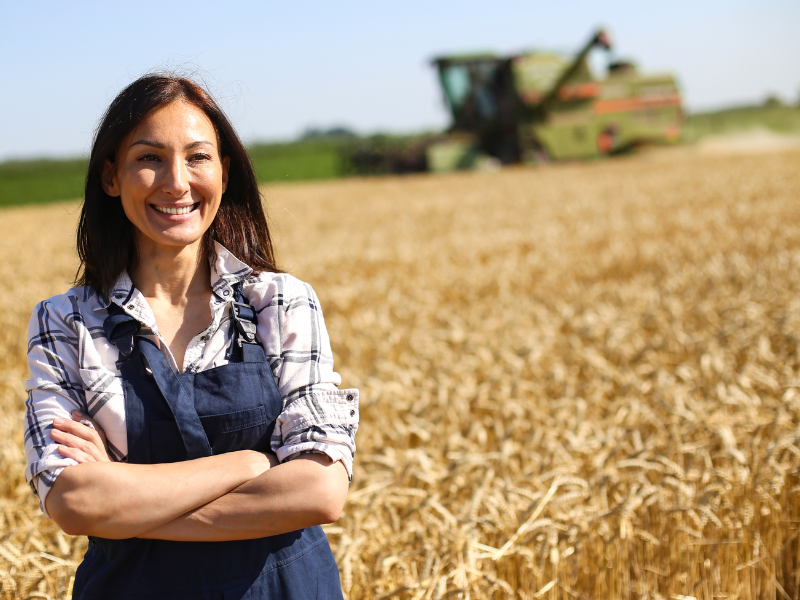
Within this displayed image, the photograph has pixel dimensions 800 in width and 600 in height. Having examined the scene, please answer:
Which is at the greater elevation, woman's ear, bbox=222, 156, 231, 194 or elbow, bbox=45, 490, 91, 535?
woman's ear, bbox=222, 156, 231, 194

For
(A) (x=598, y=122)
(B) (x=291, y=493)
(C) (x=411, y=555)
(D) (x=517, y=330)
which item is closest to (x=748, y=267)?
(D) (x=517, y=330)

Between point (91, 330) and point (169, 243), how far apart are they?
24 cm

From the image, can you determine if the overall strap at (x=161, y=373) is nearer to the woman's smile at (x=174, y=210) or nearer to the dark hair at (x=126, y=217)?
the dark hair at (x=126, y=217)

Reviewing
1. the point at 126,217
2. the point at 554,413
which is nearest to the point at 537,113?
the point at 554,413

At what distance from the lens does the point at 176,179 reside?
1504 mm

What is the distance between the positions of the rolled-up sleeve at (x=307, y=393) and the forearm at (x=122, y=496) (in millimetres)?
195

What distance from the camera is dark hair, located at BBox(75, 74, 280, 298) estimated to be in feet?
4.94

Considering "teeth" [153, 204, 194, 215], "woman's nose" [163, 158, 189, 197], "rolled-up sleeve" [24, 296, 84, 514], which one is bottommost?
"rolled-up sleeve" [24, 296, 84, 514]

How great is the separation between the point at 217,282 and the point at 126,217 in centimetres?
27

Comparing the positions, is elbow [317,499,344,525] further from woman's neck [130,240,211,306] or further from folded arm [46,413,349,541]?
woman's neck [130,240,211,306]

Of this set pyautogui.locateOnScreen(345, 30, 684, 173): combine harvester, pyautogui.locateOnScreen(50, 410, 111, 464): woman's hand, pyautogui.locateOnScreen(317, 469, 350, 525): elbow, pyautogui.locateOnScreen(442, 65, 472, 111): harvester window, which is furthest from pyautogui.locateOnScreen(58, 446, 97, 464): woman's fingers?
pyautogui.locateOnScreen(442, 65, 472, 111): harvester window

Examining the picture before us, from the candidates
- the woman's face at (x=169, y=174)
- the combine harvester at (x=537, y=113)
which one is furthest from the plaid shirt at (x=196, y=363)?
the combine harvester at (x=537, y=113)

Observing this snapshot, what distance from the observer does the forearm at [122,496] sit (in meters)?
1.35

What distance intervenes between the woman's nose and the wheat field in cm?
52
